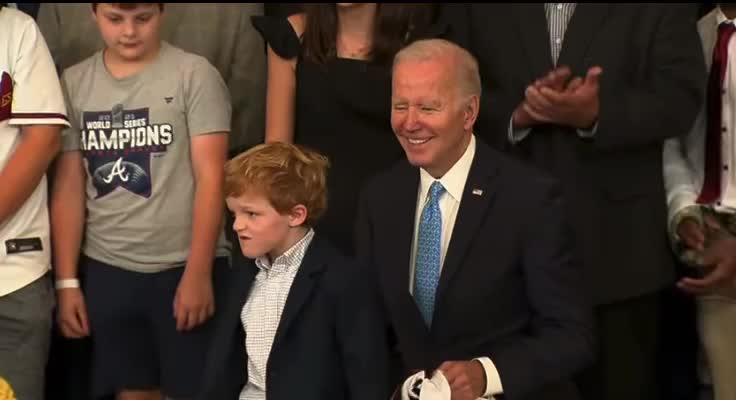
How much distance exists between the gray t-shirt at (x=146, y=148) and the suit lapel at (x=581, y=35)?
0.93m

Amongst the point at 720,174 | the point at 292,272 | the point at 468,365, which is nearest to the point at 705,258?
the point at 720,174

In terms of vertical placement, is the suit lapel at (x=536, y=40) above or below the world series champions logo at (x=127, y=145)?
above

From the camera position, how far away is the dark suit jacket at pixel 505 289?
2.51 metres

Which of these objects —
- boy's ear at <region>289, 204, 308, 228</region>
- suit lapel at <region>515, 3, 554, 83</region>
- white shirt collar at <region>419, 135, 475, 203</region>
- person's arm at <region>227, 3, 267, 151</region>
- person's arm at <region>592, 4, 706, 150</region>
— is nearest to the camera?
boy's ear at <region>289, 204, 308, 228</region>

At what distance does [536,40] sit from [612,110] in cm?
29

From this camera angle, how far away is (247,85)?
3.50 meters

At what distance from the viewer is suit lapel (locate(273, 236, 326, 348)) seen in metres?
2.48

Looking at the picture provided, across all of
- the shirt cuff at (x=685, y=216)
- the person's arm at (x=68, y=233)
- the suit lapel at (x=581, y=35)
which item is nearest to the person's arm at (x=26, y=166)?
the person's arm at (x=68, y=233)

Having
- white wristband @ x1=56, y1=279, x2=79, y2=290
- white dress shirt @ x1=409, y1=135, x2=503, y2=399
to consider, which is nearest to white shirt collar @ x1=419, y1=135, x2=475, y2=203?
white dress shirt @ x1=409, y1=135, x2=503, y2=399

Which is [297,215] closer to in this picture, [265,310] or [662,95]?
[265,310]

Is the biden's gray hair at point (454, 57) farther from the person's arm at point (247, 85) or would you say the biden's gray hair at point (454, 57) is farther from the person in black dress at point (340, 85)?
the person's arm at point (247, 85)

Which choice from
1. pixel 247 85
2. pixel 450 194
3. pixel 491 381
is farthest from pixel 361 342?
pixel 247 85

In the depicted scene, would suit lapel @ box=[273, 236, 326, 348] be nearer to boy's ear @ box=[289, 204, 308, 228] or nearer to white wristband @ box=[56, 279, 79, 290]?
boy's ear @ box=[289, 204, 308, 228]

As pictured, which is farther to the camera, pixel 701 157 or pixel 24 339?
pixel 701 157
